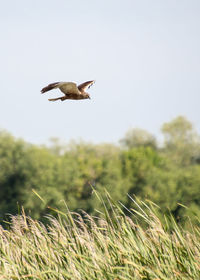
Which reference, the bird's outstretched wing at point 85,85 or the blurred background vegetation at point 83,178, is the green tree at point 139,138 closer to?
the blurred background vegetation at point 83,178

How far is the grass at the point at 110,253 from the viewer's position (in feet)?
20.1

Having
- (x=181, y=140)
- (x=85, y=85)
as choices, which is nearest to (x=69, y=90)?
(x=85, y=85)

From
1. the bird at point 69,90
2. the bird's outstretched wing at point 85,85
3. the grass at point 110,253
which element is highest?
the bird's outstretched wing at point 85,85

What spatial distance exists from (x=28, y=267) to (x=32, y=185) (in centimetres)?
4669

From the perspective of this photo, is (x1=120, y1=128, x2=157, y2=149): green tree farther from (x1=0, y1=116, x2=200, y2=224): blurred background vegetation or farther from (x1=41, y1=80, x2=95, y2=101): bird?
(x1=41, y1=80, x2=95, y2=101): bird

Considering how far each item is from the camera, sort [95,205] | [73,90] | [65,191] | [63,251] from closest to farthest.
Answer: [63,251], [73,90], [95,205], [65,191]

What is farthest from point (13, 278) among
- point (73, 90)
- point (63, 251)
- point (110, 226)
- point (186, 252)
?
point (73, 90)

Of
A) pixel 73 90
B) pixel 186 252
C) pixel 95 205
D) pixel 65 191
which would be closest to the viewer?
pixel 186 252

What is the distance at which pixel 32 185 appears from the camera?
173ft

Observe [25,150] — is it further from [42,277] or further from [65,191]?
[42,277]

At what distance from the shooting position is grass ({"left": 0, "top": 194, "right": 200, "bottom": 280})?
6.14 m

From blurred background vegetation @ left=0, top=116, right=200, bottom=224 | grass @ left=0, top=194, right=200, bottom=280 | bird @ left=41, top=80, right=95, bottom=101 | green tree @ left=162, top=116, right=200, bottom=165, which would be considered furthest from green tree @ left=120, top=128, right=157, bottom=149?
grass @ left=0, top=194, right=200, bottom=280

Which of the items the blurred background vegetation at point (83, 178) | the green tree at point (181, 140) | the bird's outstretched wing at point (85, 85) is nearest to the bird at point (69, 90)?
the bird's outstretched wing at point (85, 85)

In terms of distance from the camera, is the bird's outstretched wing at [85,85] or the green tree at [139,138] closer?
the bird's outstretched wing at [85,85]
